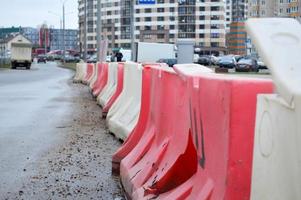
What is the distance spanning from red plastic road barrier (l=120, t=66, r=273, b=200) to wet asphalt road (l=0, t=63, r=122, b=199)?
0.53 m

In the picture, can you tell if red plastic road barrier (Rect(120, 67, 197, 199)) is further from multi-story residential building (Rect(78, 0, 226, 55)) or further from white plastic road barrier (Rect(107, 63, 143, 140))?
multi-story residential building (Rect(78, 0, 226, 55))

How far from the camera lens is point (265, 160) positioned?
9.94 feet

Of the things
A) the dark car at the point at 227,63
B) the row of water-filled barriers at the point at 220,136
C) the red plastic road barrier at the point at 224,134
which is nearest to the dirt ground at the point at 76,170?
the row of water-filled barriers at the point at 220,136

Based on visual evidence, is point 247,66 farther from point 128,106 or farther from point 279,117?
point 279,117

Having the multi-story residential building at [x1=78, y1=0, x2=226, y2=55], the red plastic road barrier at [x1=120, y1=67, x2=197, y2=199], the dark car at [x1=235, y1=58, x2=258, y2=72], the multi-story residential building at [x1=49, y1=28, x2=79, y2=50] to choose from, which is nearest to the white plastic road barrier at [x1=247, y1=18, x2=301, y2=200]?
the red plastic road barrier at [x1=120, y1=67, x2=197, y2=199]

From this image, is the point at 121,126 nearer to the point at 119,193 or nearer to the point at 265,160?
the point at 119,193

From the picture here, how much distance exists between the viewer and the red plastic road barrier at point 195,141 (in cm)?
352

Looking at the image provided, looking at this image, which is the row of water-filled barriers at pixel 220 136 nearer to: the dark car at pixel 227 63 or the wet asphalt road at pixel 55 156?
the wet asphalt road at pixel 55 156

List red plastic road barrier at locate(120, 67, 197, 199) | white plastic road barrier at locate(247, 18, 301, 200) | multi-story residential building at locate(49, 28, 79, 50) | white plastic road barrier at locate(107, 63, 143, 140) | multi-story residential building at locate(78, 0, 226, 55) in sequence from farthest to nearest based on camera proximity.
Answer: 1. multi-story residential building at locate(49, 28, 79, 50)
2. multi-story residential building at locate(78, 0, 226, 55)
3. white plastic road barrier at locate(107, 63, 143, 140)
4. red plastic road barrier at locate(120, 67, 197, 199)
5. white plastic road barrier at locate(247, 18, 301, 200)

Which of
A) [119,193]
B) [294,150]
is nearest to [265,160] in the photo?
[294,150]

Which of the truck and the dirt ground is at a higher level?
the truck

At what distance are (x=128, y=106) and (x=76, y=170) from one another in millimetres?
2817

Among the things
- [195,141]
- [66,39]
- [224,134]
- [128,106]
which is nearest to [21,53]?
[128,106]

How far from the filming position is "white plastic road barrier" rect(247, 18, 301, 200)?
266cm
